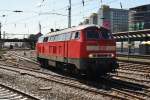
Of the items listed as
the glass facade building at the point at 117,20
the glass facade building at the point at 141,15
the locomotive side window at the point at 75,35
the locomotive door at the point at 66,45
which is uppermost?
the glass facade building at the point at 141,15

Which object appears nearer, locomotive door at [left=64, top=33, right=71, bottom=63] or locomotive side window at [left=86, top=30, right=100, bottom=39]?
locomotive side window at [left=86, top=30, right=100, bottom=39]

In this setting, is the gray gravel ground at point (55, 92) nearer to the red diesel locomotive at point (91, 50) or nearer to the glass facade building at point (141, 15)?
the red diesel locomotive at point (91, 50)

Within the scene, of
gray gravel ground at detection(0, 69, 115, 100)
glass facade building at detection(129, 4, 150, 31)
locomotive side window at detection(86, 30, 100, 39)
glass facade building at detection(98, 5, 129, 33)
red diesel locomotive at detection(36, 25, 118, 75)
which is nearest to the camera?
gray gravel ground at detection(0, 69, 115, 100)

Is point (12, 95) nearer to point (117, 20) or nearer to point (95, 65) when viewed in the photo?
point (95, 65)

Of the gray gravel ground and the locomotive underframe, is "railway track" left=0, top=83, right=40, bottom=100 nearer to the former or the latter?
the gray gravel ground

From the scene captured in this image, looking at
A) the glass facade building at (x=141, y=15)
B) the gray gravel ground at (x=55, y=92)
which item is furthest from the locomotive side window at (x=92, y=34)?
the glass facade building at (x=141, y=15)

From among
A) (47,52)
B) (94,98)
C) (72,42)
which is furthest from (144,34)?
(94,98)

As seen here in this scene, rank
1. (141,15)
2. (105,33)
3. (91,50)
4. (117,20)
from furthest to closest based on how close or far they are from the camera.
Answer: (141,15), (117,20), (105,33), (91,50)

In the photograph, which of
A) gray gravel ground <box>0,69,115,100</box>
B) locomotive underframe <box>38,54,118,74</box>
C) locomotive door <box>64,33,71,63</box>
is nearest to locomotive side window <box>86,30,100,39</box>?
locomotive underframe <box>38,54,118,74</box>

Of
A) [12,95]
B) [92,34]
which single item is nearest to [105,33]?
[92,34]

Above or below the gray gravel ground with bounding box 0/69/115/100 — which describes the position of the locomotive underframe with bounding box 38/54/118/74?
above

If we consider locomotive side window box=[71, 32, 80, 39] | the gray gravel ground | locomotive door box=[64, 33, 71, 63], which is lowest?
the gray gravel ground

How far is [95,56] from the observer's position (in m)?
18.5

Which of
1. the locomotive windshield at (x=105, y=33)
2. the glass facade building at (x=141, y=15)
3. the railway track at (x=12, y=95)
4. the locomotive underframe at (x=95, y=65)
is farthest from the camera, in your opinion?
the glass facade building at (x=141, y=15)
